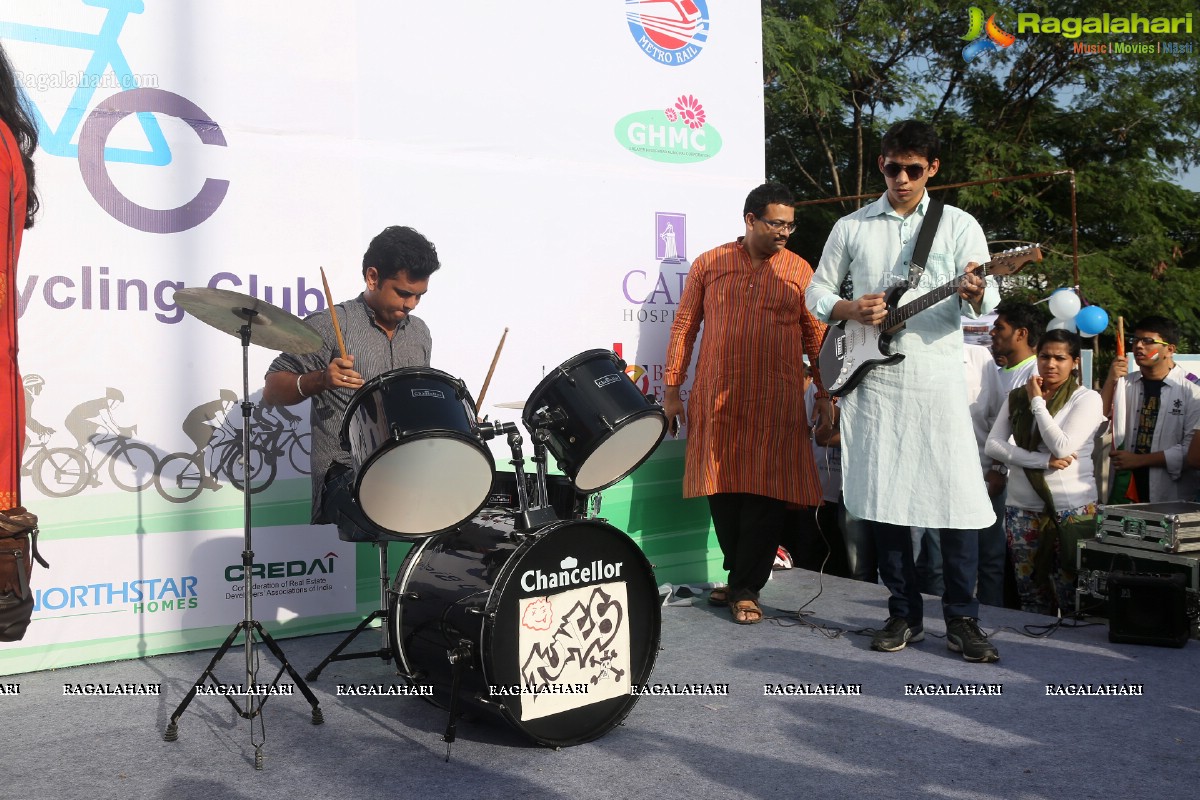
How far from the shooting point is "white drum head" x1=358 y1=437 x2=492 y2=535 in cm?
308

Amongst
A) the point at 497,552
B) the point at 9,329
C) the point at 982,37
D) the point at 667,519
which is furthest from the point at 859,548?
the point at 982,37

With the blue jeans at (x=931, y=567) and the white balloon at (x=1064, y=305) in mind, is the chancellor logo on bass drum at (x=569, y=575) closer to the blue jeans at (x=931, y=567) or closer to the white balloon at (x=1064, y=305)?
the blue jeans at (x=931, y=567)

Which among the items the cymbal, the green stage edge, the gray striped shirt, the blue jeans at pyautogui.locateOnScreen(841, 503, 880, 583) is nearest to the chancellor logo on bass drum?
the green stage edge

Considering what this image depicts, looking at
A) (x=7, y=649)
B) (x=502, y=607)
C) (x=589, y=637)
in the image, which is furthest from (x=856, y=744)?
(x=7, y=649)

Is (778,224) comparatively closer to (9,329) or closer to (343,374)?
(343,374)

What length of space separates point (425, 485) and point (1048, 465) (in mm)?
3463

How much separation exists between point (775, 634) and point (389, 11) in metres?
3.27

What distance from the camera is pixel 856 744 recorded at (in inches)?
130

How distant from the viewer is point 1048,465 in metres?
5.28

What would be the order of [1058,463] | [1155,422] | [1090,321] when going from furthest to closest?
[1090,321] < [1155,422] < [1058,463]

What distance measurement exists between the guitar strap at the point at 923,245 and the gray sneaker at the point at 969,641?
137 centimetres

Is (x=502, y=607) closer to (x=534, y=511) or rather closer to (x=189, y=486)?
(x=534, y=511)

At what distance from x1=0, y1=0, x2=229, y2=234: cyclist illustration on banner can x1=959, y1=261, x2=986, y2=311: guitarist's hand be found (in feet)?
10.0

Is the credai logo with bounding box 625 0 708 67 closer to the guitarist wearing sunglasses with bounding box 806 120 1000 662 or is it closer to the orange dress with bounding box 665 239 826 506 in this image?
the orange dress with bounding box 665 239 826 506
